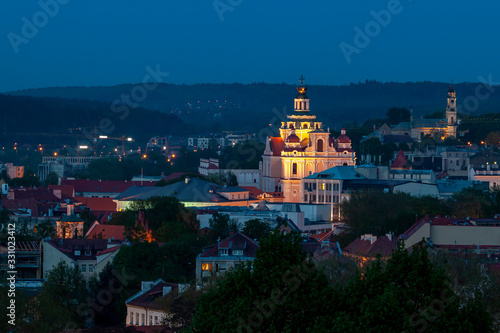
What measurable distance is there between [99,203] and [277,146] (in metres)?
14.0

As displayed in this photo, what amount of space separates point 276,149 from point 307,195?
995 centimetres

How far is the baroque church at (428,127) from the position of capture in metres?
146

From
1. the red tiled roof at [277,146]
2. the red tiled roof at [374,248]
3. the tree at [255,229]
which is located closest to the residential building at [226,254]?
the red tiled roof at [374,248]

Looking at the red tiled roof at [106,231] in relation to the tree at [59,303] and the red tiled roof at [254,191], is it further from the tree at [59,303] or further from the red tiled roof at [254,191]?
the red tiled roof at [254,191]

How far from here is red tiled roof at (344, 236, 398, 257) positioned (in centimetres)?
4677

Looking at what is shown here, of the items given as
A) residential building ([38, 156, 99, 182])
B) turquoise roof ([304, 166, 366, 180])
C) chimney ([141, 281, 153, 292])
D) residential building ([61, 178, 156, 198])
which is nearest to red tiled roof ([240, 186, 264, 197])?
turquoise roof ([304, 166, 366, 180])

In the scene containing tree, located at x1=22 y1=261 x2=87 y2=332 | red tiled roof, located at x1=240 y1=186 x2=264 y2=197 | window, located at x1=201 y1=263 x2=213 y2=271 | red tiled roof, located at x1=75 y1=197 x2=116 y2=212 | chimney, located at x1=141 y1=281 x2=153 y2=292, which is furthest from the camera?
red tiled roof, located at x1=240 y1=186 x2=264 y2=197

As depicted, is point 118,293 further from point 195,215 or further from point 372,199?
point 372,199

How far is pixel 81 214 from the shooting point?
73.1 m

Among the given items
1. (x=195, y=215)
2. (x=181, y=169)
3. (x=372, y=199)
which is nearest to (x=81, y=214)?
(x=195, y=215)

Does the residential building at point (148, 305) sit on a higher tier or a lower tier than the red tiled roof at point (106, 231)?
lower

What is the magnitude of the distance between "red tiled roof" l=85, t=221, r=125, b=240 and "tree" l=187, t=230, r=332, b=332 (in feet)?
124

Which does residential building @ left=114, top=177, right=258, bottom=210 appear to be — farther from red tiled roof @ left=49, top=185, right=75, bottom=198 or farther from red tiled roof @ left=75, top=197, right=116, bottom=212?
red tiled roof @ left=49, top=185, right=75, bottom=198

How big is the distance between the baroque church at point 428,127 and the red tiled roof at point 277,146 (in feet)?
153
